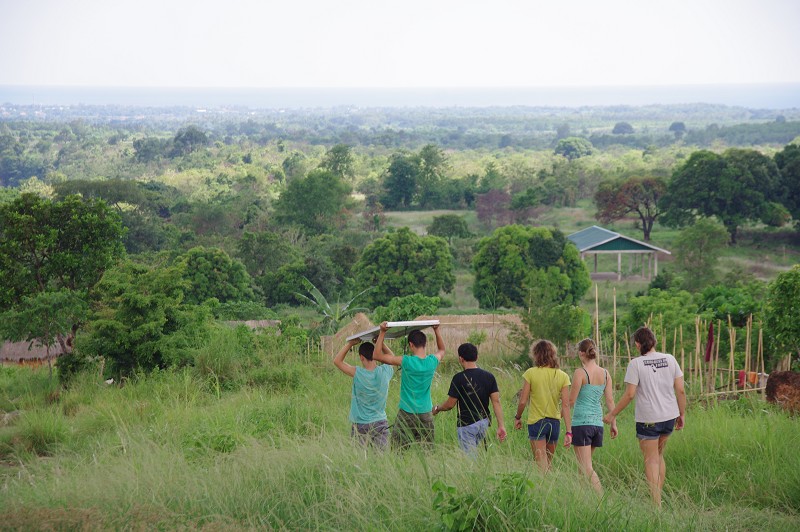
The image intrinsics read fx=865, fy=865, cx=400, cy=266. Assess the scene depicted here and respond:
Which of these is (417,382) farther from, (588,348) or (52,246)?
(52,246)

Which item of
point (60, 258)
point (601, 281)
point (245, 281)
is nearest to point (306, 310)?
point (245, 281)

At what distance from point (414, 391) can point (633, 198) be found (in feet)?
135

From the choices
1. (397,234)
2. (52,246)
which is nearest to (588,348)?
(52,246)

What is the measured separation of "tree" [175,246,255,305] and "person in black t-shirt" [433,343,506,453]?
83.6 feet

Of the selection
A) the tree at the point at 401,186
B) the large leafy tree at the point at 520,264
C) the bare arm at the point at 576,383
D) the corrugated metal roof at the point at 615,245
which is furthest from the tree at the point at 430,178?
the bare arm at the point at 576,383

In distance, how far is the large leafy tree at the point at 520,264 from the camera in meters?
32.1

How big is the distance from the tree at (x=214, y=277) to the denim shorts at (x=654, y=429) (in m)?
26.0

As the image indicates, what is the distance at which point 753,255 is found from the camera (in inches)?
1592

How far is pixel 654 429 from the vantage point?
6082 millimetres

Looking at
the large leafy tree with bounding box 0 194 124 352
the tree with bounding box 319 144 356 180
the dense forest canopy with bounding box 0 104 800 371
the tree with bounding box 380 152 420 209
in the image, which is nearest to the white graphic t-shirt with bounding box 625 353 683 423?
the dense forest canopy with bounding box 0 104 800 371

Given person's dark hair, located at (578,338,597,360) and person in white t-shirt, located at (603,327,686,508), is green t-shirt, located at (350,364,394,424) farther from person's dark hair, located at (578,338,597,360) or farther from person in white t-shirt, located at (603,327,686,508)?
person in white t-shirt, located at (603,327,686,508)

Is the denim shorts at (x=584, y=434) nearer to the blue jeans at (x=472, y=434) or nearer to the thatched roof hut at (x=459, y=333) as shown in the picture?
the blue jeans at (x=472, y=434)

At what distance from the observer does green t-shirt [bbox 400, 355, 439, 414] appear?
6.33 metres

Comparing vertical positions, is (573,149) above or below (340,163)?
below
